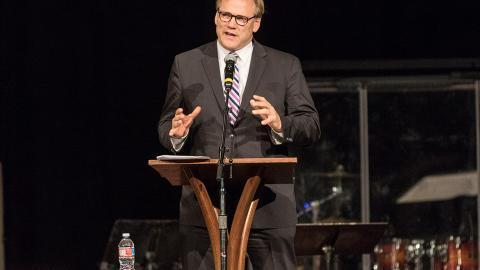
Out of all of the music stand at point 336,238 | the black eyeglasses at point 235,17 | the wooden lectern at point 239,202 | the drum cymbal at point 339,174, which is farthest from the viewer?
the drum cymbal at point 339,174

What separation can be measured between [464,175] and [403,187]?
495 mm

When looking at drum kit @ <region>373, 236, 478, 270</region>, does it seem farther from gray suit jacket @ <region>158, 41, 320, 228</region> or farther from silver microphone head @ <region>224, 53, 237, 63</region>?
silver microphone head @ <region>224, 53, 237, 63</region>

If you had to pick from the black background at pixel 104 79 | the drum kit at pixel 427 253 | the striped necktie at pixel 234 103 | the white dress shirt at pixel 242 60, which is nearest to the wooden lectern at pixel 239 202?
the striped necktie at pixel 234 103

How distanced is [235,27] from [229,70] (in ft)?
1.02

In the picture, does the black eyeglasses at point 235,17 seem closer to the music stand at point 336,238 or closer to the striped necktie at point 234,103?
the striped necktie at point 234,103

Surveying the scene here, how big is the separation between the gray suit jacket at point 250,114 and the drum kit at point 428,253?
4.04 meters

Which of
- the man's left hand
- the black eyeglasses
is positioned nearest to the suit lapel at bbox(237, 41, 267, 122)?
the black eyeglasses

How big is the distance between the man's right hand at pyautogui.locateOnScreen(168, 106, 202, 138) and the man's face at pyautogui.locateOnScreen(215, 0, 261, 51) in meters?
0.41

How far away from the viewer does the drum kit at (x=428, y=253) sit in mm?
7508

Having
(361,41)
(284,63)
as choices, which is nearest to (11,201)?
(361,41)

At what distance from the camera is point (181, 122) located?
333 centimetres

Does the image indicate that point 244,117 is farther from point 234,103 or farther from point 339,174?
point 339,174

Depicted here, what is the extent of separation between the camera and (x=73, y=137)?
6.92 m

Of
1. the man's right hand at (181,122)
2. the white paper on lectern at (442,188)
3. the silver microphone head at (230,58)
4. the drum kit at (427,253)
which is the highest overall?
the silver microphone head at (230,58)
